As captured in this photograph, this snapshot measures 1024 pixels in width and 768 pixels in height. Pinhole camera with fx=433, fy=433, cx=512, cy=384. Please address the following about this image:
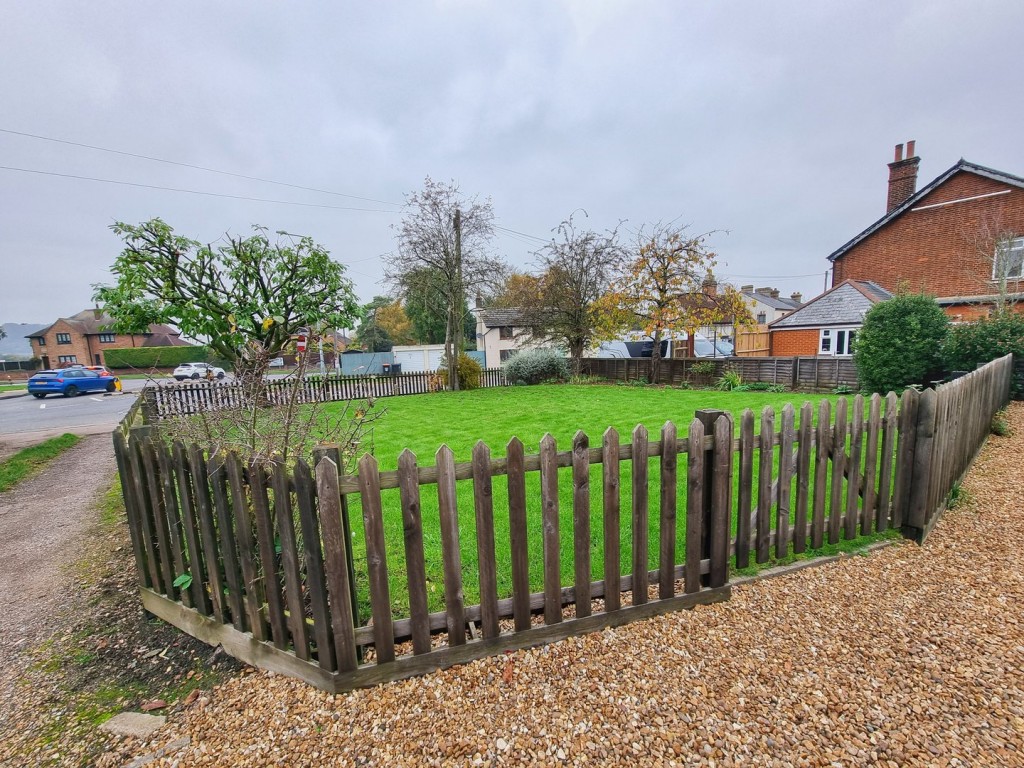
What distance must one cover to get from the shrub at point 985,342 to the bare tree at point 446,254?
50.9 feet

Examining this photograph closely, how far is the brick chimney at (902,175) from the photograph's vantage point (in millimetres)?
19609

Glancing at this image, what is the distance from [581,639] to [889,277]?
83.8ft

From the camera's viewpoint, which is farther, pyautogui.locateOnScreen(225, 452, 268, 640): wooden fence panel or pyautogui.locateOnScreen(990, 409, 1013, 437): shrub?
pyautogui.locateOnScreen(990, 409, 1013, 437): shrub

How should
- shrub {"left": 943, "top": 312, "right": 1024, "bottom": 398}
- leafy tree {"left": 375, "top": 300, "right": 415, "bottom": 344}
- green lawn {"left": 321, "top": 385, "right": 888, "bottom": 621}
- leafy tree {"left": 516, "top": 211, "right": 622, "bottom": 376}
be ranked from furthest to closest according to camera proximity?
leafy tree {"left": 375, "top": 300, "right": 415, "bottom": 344}, leafy tree {"left": 516, "top": 211, "right": 622, "bottom": 376}, shrub {"left": 943, "top": 312, "right": 1024, "bottom": 398}, green lawn {"left": 321, "top": 385, "right": 888, "bottom": 621}

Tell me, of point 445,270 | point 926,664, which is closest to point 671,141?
point 445,270

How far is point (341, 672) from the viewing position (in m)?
2.22

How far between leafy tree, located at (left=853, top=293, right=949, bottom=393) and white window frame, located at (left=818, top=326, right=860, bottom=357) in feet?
25.3

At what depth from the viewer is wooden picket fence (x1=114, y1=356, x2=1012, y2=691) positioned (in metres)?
2.19

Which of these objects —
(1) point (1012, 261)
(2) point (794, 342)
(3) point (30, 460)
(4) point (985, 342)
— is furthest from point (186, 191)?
(1) point (1012, 261)

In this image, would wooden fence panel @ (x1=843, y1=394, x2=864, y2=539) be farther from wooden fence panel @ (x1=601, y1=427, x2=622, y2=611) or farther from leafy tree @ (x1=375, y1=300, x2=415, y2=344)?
leafy tree @ (x1=375, y1=300, x2=415, y2=344)

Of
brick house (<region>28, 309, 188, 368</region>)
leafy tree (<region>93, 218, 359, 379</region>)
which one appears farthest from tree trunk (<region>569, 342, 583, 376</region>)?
brick house (<region>28, 309, 188, 368</region>)

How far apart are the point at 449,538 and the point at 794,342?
2397 centimetres

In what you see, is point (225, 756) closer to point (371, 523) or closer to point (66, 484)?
point (371, 523)

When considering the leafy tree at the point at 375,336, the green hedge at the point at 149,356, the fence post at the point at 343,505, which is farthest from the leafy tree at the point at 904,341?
the green hedge at the point at 149,356
